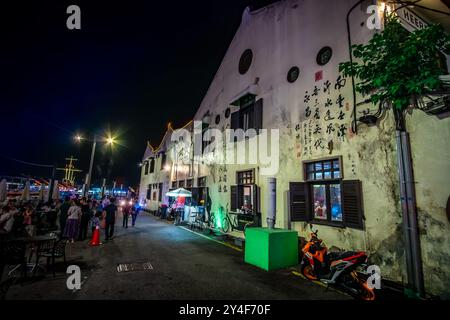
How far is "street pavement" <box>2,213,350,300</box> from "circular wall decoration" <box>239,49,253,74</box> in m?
9.41

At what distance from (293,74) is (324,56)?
53.4 inches

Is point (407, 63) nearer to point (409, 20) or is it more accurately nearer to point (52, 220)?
point (409, 20)

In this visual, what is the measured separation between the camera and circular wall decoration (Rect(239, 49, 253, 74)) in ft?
39.8

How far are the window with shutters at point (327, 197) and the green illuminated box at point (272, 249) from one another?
1122mm

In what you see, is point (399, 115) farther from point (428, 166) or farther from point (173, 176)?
point (173, 176)

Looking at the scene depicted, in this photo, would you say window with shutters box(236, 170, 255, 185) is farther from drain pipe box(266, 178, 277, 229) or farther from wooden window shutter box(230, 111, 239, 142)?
drain pipe box(266, 178, 277, 229)

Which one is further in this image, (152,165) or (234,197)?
(152,165)

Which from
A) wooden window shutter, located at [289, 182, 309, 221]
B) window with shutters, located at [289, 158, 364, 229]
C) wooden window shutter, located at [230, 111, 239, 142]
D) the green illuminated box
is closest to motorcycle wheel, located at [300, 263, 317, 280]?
the green illuminated box

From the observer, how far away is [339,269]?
16.1ft

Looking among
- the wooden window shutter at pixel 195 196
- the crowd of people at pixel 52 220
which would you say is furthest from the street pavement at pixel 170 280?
the wooden window shutter at pixel 195 196

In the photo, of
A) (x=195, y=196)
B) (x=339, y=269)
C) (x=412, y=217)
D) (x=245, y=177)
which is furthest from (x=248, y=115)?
(x=339, y=269)

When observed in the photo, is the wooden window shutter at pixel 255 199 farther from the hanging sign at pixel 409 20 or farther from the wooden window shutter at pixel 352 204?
the hanging sign at pixel 409 20

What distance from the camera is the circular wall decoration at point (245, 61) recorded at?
12.1 meters
